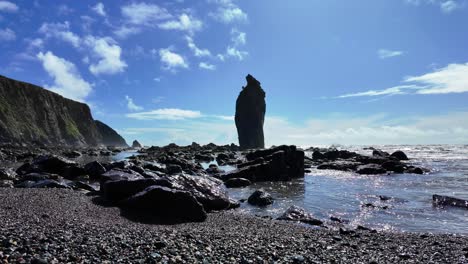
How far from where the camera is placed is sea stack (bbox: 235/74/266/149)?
144 m

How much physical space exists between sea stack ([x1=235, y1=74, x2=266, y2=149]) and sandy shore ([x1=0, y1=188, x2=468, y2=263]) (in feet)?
422

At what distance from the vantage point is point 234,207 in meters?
20.3

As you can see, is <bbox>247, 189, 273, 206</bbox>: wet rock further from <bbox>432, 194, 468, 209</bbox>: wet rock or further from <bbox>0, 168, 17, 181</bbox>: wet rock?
<bbox>0, 168, 17, 181</bbox>: wet rock

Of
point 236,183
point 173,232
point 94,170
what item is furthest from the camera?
point 94,170

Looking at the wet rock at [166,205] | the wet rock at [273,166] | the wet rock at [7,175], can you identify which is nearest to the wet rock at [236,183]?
the wet rock at [273,166]

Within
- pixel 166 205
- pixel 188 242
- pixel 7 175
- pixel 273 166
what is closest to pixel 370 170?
pixel 273 166

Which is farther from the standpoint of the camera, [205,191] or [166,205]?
[205,191]

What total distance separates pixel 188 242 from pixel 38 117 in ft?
473

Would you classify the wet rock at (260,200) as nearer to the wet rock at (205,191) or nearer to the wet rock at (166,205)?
the wet rock at (205,191)

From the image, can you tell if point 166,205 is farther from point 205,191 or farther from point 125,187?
point 205,191

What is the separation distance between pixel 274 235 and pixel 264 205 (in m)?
8.40

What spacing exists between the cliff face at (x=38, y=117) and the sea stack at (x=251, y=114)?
2841 inches

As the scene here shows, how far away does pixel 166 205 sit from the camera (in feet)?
50.3

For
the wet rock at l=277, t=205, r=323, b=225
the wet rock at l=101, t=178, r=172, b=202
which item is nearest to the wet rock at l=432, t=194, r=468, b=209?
the wet rock at l=277, t=205, r=323, b=225
